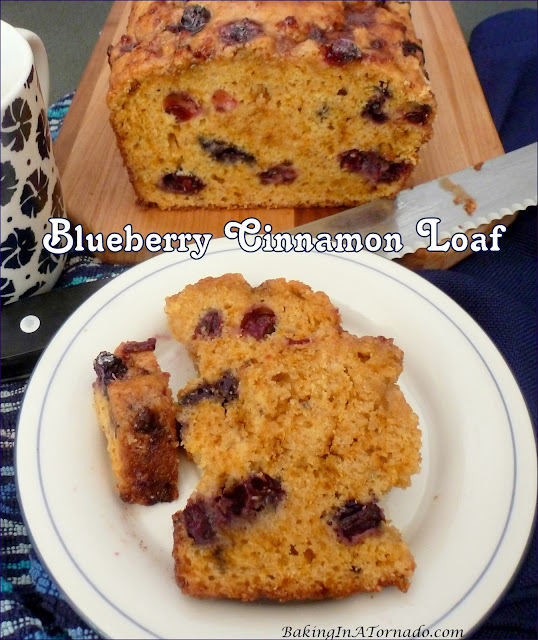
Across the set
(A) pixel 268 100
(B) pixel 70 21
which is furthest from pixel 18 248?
(B) pixel 70 21

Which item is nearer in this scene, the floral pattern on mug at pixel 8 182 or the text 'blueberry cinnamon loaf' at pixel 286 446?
the text 'blueberry cinnamon loaf' at pixel 286 446

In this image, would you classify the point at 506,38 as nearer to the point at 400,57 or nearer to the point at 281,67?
the point at 400,57

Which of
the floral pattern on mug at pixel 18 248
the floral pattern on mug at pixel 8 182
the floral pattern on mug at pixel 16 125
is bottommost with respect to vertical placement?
the floral pattern on mug at pixel 18 248

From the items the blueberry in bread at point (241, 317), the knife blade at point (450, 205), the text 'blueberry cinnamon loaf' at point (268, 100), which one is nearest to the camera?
the blueberry in bread at point (241, 317)

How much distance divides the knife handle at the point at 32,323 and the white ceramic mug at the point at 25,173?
106 mm

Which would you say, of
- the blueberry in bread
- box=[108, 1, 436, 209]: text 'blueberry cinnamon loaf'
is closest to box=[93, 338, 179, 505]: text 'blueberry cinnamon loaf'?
the blueberry in bread

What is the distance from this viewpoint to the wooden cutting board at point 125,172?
2096 mm

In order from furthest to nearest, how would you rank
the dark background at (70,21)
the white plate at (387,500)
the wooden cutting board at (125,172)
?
1. the dark background at (70,21)
2. the wooden cutting board at (125,172)
3. the white plate at (387,500)

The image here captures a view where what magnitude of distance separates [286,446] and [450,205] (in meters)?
1.03

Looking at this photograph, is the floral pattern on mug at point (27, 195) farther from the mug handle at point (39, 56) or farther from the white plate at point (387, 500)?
the white plate at point (387, 500)

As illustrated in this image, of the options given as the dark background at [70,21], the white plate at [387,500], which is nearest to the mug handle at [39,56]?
the white plate at [387,500]

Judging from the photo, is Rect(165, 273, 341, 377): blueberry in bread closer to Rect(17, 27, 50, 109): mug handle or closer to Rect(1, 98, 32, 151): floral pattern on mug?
Rect(1, 98, 32, 151): floral pattern on mug

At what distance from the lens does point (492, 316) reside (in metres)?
1.80

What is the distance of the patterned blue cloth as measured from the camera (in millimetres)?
1337
